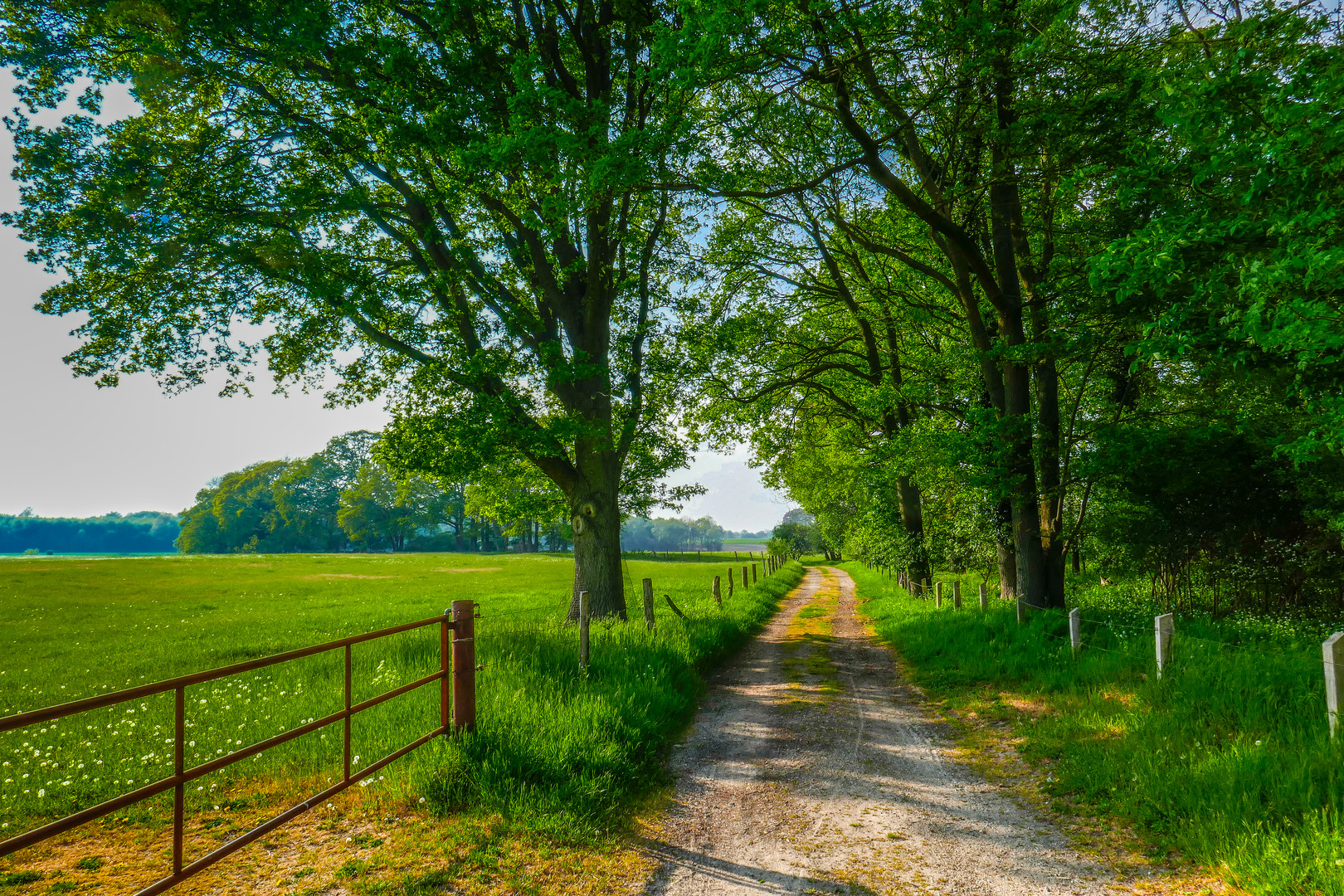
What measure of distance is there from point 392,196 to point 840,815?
1343cm

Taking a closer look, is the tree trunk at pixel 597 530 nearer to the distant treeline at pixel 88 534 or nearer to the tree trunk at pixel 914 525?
the tree trunk at pixel 914 525

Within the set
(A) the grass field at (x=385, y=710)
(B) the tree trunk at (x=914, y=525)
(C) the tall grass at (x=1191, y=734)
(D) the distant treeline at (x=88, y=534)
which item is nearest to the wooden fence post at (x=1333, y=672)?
(C) the tall grass at (x=1191, y=734)

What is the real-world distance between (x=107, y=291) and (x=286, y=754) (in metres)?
9.53

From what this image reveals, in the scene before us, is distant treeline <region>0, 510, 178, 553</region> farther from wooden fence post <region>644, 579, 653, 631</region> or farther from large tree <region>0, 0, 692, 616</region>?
wooden fence post <region>644, 579, 653, 631</region>

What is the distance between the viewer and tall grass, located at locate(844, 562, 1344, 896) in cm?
395

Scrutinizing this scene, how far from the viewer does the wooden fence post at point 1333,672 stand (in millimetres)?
4711

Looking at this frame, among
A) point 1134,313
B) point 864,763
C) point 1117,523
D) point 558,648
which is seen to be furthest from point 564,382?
point 1117,523

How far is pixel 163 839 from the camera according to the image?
473 cm

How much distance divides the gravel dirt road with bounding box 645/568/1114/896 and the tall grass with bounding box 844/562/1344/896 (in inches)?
31.2

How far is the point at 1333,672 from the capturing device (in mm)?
4789

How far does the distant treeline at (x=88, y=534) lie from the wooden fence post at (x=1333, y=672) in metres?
82.9

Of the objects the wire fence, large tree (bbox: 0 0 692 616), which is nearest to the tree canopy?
large tree (bbox: 0 0 692 616)

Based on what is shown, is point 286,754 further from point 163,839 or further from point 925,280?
point 925,280

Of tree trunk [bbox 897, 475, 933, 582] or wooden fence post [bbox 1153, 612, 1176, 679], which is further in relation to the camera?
tree trunk [bbox 897, 475, 933, 582]
